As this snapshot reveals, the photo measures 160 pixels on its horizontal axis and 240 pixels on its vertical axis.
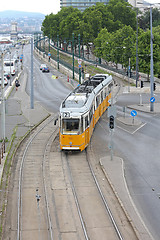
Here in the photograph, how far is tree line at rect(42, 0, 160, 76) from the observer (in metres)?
66.3

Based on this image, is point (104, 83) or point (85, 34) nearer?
point (104, 83)

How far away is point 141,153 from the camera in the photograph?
26.2 m

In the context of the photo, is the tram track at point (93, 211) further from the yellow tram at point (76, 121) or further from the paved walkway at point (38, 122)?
the yellow tram at point (76, 121)

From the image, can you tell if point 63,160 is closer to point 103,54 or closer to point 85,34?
point 103,54

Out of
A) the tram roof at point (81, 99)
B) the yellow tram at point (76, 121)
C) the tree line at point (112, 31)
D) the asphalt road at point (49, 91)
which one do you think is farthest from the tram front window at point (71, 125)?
the tree line at point (112, 31)

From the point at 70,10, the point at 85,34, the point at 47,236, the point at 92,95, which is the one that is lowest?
the point at 47,236

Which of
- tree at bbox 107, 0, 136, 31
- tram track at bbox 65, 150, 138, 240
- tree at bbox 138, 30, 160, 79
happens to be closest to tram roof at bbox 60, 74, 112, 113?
tram track at bbox 65, 150, 138, 240

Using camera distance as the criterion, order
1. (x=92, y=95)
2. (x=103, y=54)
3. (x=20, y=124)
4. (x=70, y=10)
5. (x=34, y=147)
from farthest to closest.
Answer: (x=70, y=10)
(x=103, y=54)
(x=20, y=124)
(x=92, y=95)
(x=34, y=147)

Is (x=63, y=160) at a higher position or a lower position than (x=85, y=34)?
lower

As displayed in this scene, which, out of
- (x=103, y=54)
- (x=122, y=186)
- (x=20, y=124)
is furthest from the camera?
(x=103, y=54)

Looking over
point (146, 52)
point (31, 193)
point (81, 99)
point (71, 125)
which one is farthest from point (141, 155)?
point (146, 52)

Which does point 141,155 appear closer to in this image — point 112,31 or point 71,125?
point 71,125

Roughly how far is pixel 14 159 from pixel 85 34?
3337 inches

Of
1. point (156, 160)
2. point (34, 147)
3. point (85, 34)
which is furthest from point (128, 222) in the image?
point (85, 34)
